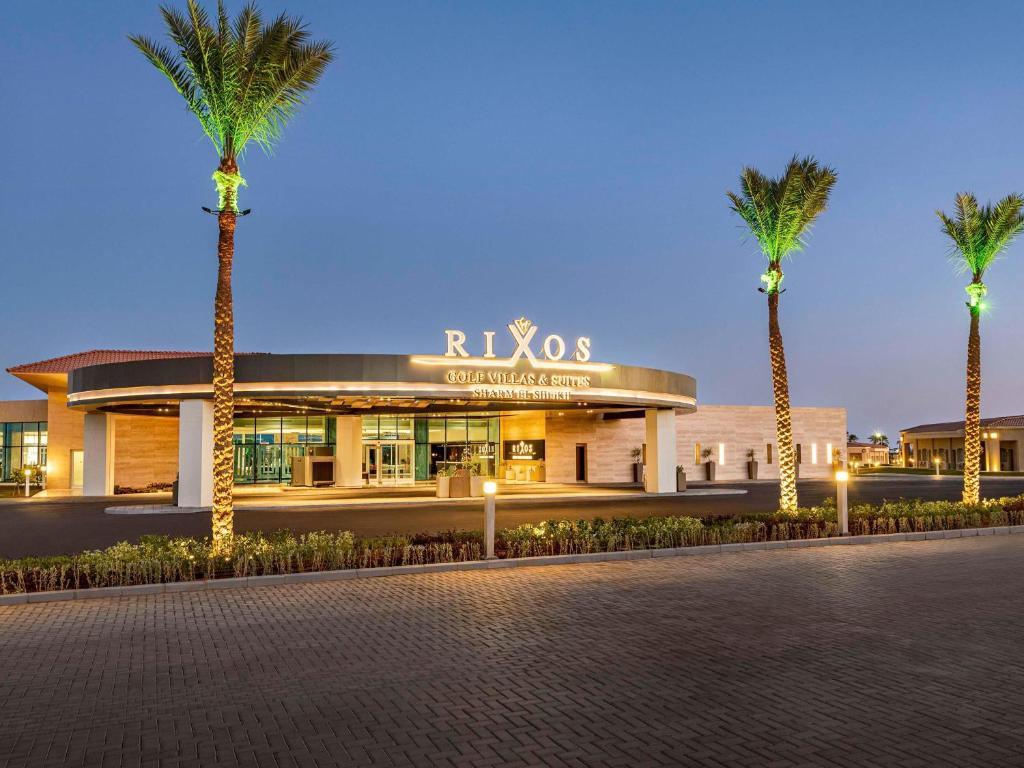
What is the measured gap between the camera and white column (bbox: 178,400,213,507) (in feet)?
92.7

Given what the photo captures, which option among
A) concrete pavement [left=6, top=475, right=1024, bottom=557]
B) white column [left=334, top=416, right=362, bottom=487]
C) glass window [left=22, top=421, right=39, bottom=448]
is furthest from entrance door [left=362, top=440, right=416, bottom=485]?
glass window [left=22, top=421, right=39, bottom=448]

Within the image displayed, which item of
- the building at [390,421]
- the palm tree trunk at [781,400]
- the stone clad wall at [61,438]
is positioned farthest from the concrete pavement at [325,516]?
the stone clad wall at [61,438]

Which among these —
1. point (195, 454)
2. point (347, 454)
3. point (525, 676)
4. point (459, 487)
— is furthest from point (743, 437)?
Result: point (525, 676)

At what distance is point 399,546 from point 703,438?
3700 cm

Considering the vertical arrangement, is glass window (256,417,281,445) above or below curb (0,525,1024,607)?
above

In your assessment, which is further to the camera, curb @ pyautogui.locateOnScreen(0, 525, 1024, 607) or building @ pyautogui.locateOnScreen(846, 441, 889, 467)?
building @ pyautogui.locateOnScreen(846, 441, 889, 467)

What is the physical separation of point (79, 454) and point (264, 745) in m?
42.6

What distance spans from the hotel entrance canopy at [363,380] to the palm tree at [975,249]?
37.2 feet

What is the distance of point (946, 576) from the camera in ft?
42.5

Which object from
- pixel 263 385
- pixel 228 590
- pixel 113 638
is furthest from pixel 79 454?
pixel 113 638

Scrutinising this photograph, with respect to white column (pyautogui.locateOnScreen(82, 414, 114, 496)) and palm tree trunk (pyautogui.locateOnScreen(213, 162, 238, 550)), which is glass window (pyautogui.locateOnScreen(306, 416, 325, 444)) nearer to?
white column (pyautogui.locateOnScreen(82, 414, 114, 496))

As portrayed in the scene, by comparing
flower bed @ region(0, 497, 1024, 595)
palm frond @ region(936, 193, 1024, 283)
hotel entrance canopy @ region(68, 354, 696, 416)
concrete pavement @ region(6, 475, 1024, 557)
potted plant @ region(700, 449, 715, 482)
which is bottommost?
concrete pavement @ region(6, 475, 1024, 557)

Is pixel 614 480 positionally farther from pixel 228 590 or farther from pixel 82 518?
pixel 228 590

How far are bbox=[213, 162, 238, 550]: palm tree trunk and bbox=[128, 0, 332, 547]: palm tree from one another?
0.02 metres
